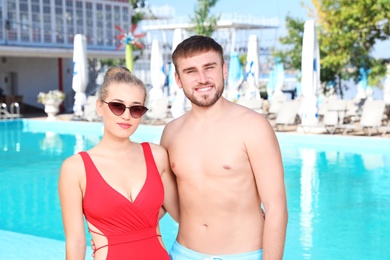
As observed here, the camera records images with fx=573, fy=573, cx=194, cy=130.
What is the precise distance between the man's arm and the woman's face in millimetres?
399

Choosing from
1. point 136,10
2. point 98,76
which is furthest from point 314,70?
point 136,10

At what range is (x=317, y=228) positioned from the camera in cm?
605

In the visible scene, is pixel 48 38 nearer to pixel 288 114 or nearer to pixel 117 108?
pixel 288 114

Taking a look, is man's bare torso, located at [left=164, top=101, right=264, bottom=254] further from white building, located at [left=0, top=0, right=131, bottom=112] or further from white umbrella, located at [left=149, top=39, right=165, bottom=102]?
white building, located at [left=0, top=0, right=131, bottom=112]

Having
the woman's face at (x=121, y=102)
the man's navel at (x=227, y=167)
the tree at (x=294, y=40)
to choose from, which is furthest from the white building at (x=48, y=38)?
the man's navel at (x=227, y=167)

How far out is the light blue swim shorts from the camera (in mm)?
2018

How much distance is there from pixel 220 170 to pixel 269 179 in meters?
0.18

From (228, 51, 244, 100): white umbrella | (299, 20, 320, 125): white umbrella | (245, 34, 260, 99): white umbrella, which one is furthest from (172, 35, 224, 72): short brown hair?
(228, 51, 244, 100): white umbrella

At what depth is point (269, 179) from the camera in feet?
6.34

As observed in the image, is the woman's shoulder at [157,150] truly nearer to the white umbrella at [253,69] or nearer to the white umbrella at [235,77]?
the white umbrella at [253,69]

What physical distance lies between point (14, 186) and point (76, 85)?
32.4 ft

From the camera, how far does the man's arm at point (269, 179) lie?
1919 mm

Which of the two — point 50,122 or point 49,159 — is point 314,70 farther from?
point 50,122

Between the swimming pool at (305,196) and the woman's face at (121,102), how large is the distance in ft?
10.0
